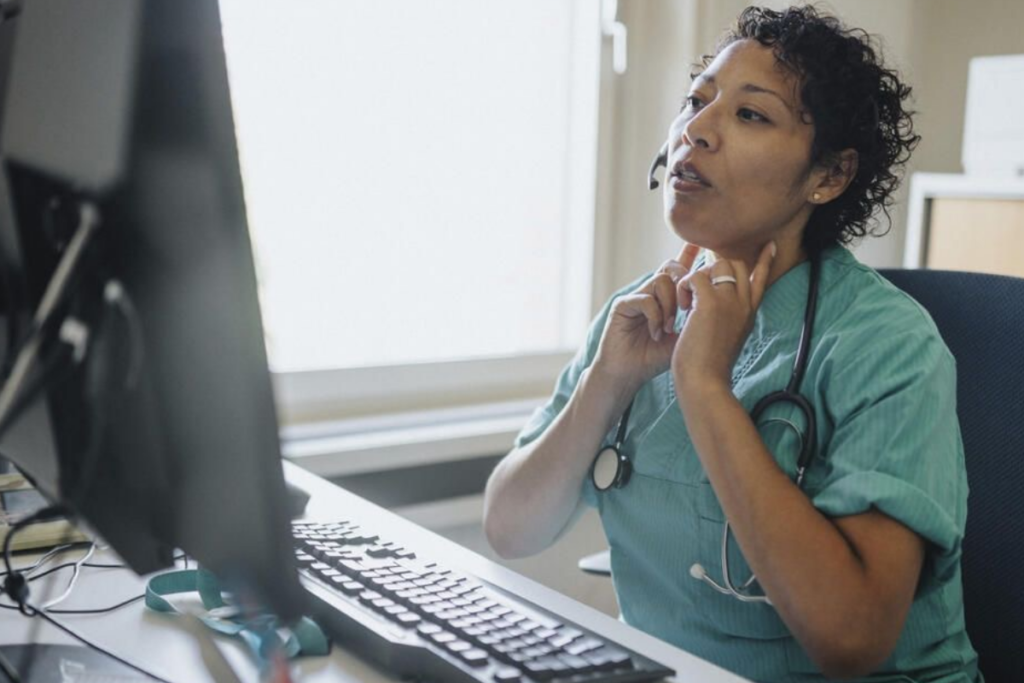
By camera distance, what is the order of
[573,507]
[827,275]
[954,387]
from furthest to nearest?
[573,507] → [827,275] → [954,387]

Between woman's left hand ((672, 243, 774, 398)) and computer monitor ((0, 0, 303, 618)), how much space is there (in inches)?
23.9

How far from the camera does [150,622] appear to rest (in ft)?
2.99

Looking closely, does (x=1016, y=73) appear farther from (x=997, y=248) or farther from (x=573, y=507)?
(x=573, y=507)

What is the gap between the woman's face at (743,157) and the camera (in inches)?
47.0

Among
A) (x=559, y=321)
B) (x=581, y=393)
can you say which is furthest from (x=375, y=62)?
(x=581, y=393)

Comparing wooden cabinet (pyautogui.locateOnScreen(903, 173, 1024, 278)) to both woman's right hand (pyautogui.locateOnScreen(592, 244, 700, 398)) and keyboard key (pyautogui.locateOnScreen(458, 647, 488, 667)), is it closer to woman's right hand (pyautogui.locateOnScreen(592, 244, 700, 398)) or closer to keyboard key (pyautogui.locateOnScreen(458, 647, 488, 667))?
woman's right hand (pyautogui.locateOnScreen(592, 244, 700, 398))

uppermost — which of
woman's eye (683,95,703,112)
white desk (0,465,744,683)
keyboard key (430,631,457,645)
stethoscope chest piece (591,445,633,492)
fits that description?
woman's eye (683,95,703,112)

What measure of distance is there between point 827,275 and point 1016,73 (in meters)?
1.05

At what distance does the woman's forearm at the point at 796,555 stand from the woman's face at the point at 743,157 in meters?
0.26

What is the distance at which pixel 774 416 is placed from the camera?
110 cm

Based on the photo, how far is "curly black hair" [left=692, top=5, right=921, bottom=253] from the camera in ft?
3.94

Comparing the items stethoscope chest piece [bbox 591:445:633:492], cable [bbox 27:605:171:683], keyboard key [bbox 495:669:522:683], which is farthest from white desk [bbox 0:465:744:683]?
stethoscope chest piece [bbox 591:445:633:492]

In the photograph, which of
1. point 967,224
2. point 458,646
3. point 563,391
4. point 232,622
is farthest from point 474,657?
point 967,224

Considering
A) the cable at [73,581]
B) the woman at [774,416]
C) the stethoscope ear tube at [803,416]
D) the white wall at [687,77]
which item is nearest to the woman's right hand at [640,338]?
the woman at [774,416]
